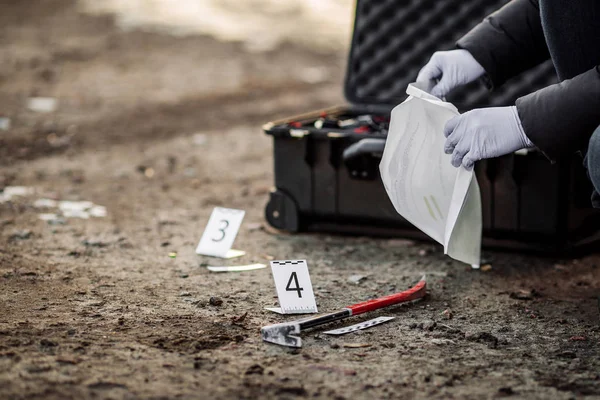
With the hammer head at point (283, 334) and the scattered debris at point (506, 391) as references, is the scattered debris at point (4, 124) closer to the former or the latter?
the hammer head at point (283, 334)

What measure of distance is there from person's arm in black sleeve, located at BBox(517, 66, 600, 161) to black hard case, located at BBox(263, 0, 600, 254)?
0.79 meters

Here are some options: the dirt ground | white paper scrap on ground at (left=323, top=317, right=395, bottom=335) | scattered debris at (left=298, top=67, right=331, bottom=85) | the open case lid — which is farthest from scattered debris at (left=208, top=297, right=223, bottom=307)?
scattered debris at (left=298, top=67, right=331, bottom=85)

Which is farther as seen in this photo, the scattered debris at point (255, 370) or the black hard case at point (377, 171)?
the black hard case at point (377, 171)

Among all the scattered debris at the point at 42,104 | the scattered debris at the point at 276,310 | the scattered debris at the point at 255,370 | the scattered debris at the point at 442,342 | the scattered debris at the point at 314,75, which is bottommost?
the scattered debris at the point at 442,342

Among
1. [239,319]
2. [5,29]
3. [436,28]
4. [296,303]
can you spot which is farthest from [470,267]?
[5,29]

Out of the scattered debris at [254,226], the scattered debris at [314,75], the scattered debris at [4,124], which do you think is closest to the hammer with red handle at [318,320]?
the scattered debris at [254,226]

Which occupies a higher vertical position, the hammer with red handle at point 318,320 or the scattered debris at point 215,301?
the hammer with red handle at point 318,320

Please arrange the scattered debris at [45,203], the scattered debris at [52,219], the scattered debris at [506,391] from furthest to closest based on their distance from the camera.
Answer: the scattered debris at [45,203]
the scattered debris at [52,219]
the scattered debris at [506,391]

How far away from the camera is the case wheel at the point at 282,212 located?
3367 millimetres

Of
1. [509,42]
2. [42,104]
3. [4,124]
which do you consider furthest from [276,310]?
[42,104]

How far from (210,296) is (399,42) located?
180cm

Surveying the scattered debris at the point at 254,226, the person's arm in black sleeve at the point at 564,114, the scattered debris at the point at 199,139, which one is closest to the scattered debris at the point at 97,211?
the scattered debris at the point at 254,226

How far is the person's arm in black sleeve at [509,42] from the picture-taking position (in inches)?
104

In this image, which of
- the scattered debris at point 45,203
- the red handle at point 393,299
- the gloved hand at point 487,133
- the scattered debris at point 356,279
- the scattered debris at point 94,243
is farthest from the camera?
the scattered debris at point 45,203
